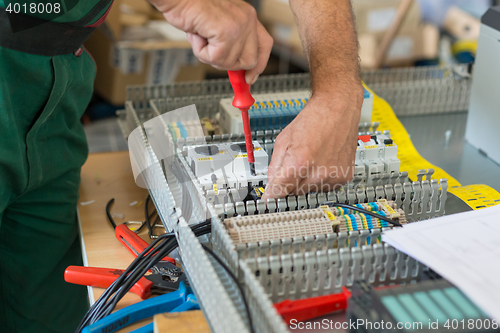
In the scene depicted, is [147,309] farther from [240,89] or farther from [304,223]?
[240,89]

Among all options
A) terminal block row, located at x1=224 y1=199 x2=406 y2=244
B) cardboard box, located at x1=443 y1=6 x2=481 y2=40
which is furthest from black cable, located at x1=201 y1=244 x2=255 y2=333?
cardboard box, located at x1=443 y1=6 x2=481 y2=40

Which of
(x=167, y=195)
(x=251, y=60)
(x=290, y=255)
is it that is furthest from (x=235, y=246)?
(x=251, y=60)

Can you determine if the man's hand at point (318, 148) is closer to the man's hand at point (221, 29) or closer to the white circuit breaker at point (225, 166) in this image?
the white circuit breaker at point (225, 166)

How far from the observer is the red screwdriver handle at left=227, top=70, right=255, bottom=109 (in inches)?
32.8

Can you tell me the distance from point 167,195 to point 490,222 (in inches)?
22.4

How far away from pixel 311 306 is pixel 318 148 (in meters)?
0.34

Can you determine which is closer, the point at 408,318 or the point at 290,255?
the point at 408,318

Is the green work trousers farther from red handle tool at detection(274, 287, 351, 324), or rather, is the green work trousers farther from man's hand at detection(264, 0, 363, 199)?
red handle tool at detection(274, 287, 351, 324)

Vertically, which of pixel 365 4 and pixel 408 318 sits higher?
pixel 365 4

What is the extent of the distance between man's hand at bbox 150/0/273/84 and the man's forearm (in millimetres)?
253

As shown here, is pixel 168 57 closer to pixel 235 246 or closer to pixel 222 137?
pixel 222 137

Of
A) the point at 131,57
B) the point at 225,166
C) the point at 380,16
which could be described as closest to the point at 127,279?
the point at 225,166

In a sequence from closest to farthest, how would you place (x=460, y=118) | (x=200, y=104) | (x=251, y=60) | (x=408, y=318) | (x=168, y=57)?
(x=408, y=318), (x=251, y=60), (x=200, y=104), (x=460, y=118), (x=168, y=57)

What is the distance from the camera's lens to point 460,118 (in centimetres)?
Result: 153
